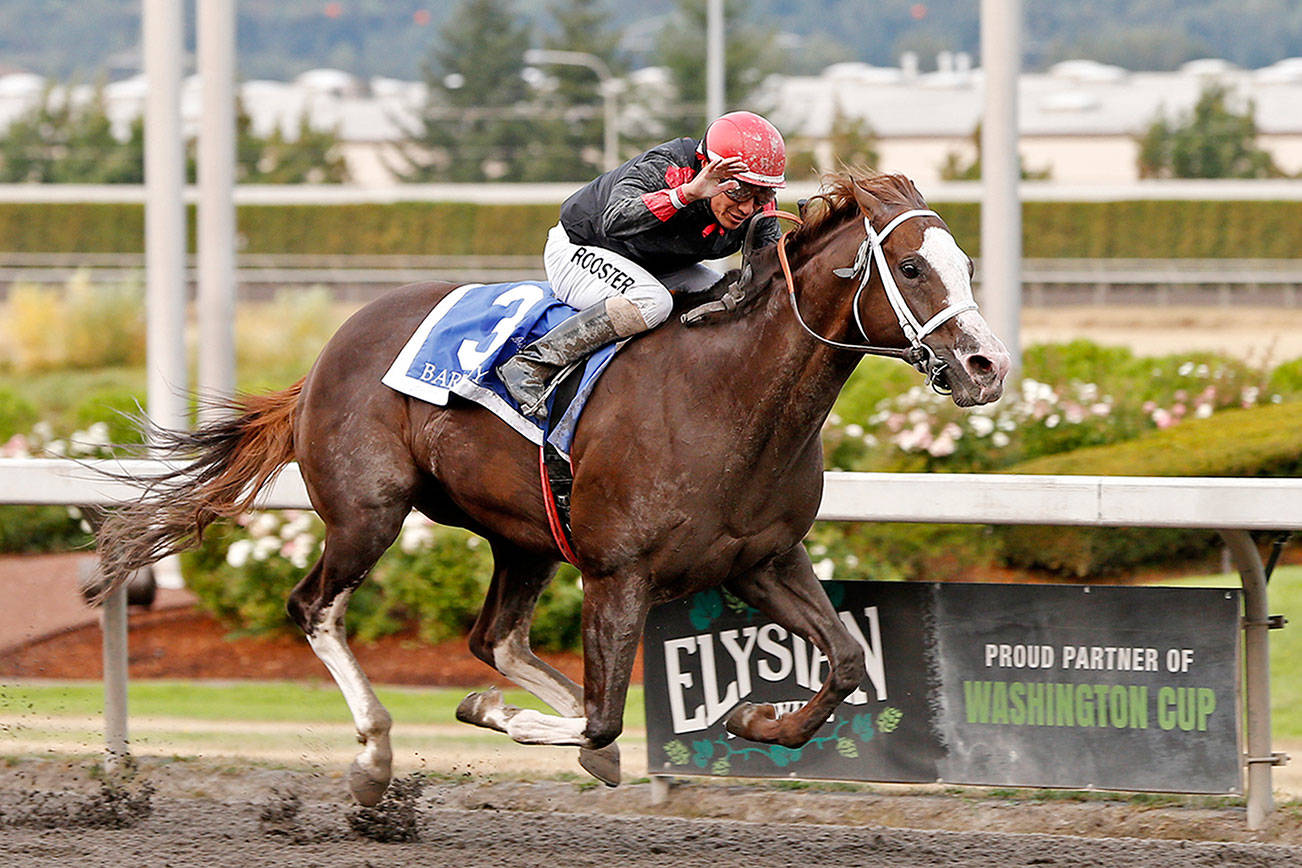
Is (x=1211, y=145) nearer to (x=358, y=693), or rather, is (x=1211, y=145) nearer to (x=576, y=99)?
(x=576, y=99)

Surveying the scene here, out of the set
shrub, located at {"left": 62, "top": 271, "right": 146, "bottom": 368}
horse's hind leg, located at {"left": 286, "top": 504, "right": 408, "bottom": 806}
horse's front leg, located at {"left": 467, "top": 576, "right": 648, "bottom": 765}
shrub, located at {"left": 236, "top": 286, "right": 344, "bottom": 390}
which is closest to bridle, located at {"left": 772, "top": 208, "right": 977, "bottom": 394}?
horse's front leg, located at {"left": 467, "top": 576, "right": 648, "bottom": 765}

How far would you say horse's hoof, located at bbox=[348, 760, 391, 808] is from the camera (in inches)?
177

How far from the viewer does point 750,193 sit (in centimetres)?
401

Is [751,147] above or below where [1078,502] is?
above

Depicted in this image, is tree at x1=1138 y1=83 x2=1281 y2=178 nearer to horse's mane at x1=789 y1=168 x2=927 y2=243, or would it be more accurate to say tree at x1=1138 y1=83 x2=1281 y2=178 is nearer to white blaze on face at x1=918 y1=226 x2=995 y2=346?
horse's mane at x1=789 y1=168 x2=927 y2=243

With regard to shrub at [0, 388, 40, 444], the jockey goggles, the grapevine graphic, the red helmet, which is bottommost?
the grapevine graphic

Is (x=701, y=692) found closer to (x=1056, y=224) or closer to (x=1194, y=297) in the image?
(x=1194, y=297)

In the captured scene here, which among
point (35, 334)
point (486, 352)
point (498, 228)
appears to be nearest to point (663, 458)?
point (486, 352)

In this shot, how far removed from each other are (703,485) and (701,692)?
3.79ft

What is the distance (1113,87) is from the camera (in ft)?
236

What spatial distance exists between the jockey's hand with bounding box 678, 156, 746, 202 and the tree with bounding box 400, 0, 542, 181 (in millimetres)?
53722

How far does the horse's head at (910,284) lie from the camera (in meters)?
3.59

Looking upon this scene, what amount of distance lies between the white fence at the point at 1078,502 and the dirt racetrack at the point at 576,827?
386 mm

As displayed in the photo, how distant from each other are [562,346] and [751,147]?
0.68 m
